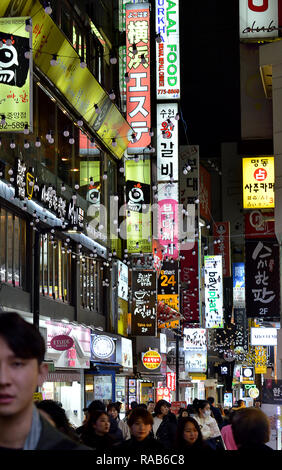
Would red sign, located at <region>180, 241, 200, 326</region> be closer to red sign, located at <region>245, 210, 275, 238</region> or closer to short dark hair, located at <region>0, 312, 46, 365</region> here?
red sign, located at <region>245, 210, 275, 238</region>

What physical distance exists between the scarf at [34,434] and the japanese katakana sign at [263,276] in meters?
22.0

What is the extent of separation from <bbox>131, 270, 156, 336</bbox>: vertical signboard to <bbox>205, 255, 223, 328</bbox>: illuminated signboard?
44.8 ft

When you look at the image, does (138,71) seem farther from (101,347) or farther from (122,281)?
(122,281)

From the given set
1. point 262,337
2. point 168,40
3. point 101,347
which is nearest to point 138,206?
point 101,347

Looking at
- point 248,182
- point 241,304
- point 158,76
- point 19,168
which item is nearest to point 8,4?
point 19,168

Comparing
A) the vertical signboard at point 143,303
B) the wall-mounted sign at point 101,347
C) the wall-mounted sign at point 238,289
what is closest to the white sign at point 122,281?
the vertical signboard at point 143,303

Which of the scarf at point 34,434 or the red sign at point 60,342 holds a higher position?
the red sign at point 60,342

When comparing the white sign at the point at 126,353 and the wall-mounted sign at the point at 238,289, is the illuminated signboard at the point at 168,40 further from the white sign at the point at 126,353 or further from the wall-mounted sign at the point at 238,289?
the wall-mounted sign at the point at 238,289

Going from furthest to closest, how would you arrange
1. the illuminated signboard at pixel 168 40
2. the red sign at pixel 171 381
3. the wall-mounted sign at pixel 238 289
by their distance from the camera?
the wall-mounted sign at pixel 238 289 → the red sign at pixel 171 381 → the illuminated signboard at pixel 168 40

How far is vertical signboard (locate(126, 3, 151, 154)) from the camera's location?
100 ft

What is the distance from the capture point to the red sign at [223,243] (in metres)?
60.6

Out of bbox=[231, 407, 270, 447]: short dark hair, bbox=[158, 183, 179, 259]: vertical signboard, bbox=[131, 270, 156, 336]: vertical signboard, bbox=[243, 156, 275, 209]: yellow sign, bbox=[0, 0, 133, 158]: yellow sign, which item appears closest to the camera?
bbox=[231, 407, 270, 447]: short dark hair

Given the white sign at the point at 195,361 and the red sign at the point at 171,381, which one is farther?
the white sign at the point at 195,361

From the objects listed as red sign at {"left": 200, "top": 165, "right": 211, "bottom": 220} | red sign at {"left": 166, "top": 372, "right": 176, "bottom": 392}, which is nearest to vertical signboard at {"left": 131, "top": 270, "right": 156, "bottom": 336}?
red sign at {"left": 166, "top": 372, "right": 176, "bottom": 392}
